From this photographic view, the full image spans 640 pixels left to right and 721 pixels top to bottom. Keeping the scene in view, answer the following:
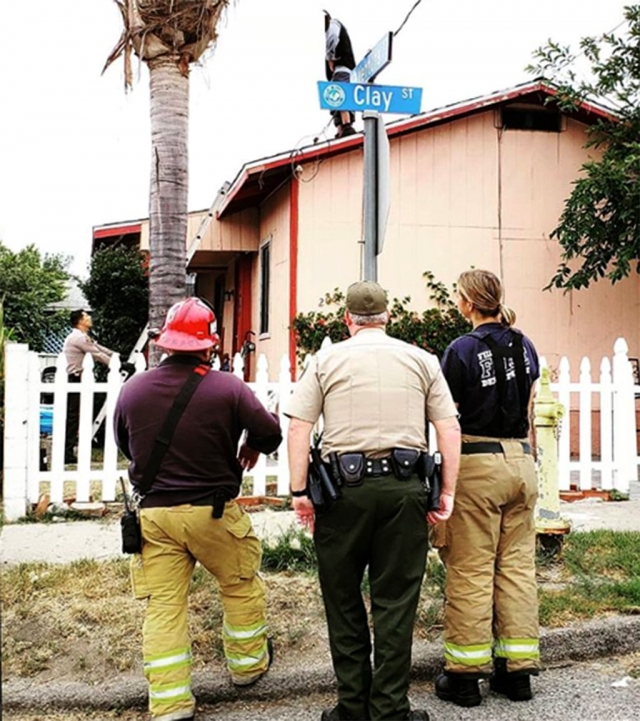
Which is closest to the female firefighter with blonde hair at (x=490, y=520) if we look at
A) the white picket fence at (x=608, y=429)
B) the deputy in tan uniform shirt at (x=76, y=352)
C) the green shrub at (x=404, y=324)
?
the white picket fence at (x=608, y=429)

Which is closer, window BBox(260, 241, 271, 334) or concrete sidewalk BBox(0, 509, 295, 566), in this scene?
concrete sidewalk BBox(0, 509, 295, 566)

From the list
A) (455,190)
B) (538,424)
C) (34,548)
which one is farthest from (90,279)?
(538,424)

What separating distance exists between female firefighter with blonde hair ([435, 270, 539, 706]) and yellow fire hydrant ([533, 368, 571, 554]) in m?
1.15

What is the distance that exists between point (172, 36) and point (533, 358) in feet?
16.8

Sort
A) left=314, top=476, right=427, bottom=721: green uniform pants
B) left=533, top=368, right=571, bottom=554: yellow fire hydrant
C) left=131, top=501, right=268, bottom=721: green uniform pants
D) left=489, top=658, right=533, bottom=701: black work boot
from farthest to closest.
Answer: left=533, top=368, right=571, bottom=554: yellow fire hydrant, left=489, top=658, right=533, bottom=701: black work boot, left=131, top=501, right=268, bottom=721: green uniform pants, left=314, top=476, right=427, bottom=721: green uniform pants

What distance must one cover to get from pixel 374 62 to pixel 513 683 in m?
3.55

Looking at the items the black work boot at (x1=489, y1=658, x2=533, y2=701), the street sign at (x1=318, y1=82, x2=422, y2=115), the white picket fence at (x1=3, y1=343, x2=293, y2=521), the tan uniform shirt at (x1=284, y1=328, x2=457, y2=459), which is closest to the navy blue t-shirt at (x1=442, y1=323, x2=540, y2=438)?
the tan uniform shirt at (x1=284, y1=328, x2=457, y2=459)

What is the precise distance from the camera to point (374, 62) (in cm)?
482

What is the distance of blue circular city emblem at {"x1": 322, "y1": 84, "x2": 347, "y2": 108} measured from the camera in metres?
4.73

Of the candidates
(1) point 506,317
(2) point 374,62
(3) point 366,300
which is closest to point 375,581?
(3) point 366,300

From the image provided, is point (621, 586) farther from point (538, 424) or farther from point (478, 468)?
point (478, 468)

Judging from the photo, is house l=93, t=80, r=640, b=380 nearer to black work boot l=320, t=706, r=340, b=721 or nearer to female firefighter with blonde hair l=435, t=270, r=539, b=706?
female firefighter with blonde hair l=435, t=270, r=539, b=706

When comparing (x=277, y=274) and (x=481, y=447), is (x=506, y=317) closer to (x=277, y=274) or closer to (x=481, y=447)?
(x=481, y=447)

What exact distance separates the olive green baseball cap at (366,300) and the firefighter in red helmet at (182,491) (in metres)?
0.62
